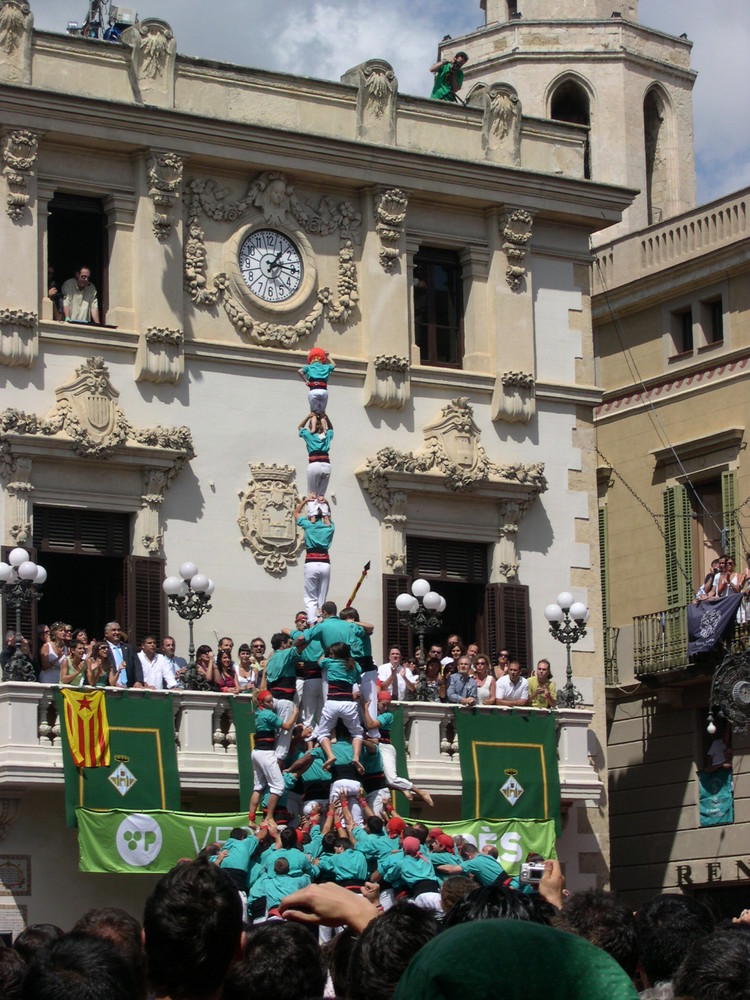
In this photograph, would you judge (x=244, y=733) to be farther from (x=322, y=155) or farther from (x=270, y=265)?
(x=322, y=155)

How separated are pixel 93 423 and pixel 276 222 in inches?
175

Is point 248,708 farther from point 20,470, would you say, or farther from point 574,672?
point 574,672

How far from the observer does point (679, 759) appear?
113ft

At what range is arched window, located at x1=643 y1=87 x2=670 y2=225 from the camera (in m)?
42.4

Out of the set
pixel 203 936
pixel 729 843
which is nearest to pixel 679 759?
pixel 729 843

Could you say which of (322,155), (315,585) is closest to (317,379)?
(315,585)

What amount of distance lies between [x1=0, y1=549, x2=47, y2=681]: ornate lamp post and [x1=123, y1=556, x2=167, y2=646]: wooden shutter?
2307mm

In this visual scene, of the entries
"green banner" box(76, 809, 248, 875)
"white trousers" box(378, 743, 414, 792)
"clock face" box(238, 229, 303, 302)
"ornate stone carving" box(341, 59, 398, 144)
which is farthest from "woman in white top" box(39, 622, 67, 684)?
"ornate stone carving" box(341, 59, 398, 144)

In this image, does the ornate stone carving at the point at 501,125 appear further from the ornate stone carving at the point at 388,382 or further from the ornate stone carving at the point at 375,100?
the ornate stone carving at the point at 388,382

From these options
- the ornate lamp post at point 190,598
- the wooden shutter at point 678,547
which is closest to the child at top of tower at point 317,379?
the ornate lamp post at point 190,598

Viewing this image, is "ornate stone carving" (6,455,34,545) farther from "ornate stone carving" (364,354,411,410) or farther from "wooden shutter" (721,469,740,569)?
"wooden shutter" (721,469,740,569)

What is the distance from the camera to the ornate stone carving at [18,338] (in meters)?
27.8

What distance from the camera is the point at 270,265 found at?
30078mm

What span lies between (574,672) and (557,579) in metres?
1.49
